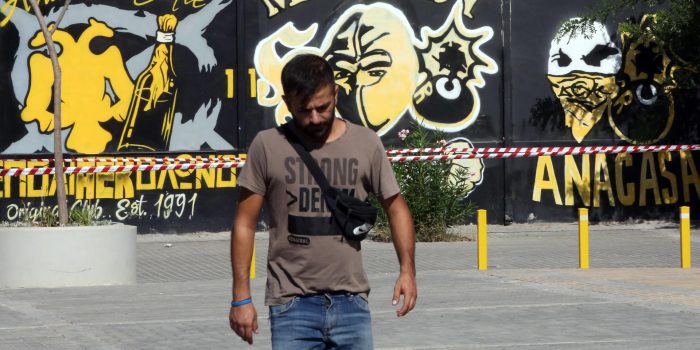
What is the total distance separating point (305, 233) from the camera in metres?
5.66

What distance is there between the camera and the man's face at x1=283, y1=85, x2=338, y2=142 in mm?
5574

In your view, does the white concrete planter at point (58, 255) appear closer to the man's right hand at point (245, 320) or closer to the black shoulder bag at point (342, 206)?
the man's right hand at point (245, 320)

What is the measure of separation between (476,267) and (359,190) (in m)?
10.3

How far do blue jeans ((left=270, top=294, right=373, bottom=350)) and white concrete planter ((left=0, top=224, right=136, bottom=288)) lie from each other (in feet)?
28.1

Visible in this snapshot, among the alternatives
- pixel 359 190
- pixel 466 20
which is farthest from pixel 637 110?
pixel 359 190

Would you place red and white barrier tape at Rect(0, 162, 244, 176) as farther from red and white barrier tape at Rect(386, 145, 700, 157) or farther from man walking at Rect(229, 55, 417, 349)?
man walking at Rect(229, 55, 417, 349)

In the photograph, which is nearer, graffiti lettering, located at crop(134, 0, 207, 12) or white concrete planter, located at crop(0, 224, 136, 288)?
white concrete planter, located at crop(0, 224, 136, 288)

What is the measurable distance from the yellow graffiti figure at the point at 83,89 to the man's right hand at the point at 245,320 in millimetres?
15451

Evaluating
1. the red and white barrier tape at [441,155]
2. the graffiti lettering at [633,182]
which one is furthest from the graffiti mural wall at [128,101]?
the graffiti lettering at [633,182]

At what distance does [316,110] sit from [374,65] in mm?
16691

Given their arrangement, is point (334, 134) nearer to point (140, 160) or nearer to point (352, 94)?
point (140, 160)

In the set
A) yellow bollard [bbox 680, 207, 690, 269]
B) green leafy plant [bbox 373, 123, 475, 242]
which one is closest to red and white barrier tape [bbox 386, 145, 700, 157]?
green leafy plant [bbox 373, 123, 475, 242]

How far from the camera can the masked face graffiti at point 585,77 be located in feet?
74.7

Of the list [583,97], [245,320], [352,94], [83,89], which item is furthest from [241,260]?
[583,97]
